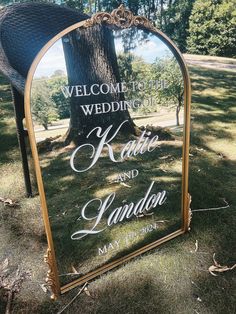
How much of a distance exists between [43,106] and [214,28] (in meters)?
Result: 18.4

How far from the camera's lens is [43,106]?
1.59 meters

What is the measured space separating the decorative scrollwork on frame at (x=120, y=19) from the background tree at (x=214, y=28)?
56.7 ft

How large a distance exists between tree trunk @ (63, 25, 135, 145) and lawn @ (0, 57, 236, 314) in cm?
102

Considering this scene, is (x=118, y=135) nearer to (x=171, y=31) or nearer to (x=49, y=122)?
(x=49, y=122)

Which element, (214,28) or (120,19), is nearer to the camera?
(120,19)

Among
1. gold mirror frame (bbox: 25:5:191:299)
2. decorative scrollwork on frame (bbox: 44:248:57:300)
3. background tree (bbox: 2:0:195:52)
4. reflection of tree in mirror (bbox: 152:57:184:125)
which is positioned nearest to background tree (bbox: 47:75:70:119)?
gold mirror frame (bbox: 25:5:191:299)

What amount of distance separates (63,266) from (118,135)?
87 cm

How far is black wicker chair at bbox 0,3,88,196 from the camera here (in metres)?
2.09

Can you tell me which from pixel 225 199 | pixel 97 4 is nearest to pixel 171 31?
pixel 97 4

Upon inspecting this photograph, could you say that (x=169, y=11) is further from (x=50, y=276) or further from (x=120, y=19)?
(x=50, y=276)

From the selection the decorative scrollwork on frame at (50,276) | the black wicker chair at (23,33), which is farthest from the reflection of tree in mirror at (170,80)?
the decorative scrollwork on frame at (50,276)

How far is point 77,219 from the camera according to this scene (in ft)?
6.17

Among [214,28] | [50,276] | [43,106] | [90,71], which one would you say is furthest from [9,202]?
[214,28]

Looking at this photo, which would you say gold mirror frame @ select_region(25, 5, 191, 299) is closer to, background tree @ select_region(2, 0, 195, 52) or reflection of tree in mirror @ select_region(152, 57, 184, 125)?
reflection of tree in mirror @ select_region(152, 57, 184, 125)
